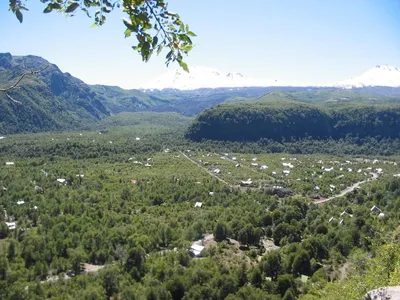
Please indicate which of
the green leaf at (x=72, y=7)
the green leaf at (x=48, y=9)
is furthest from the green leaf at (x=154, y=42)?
the green leaf at (x=48, y=9)

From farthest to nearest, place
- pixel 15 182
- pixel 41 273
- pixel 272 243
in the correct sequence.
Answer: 1. pixel 15 182
2. pixel 272 243
3. pixel 41 273

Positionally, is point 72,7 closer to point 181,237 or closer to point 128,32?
point 128,32

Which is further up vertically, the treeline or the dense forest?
the treeline

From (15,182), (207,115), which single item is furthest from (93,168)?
(207,115)

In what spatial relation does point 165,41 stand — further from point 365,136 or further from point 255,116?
point 365,136

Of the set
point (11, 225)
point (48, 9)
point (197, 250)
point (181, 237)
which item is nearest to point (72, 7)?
point (48, 9)

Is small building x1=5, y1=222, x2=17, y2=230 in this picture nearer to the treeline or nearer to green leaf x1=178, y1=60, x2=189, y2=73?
green leaf x1=178, y1=60, x2=189, y2=73

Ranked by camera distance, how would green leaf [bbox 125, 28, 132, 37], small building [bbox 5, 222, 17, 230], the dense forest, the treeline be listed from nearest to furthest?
green leaf [bbox 125, 28, 132, 37] < the dense forest < small building [bbox 5, 222, 17, 230] < the treeline

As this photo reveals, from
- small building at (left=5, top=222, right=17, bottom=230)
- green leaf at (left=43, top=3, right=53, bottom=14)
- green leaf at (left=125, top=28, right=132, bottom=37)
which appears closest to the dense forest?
small building at (left=5, top=222, right=17, bottom=230)

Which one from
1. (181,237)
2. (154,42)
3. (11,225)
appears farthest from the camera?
(11,225)
